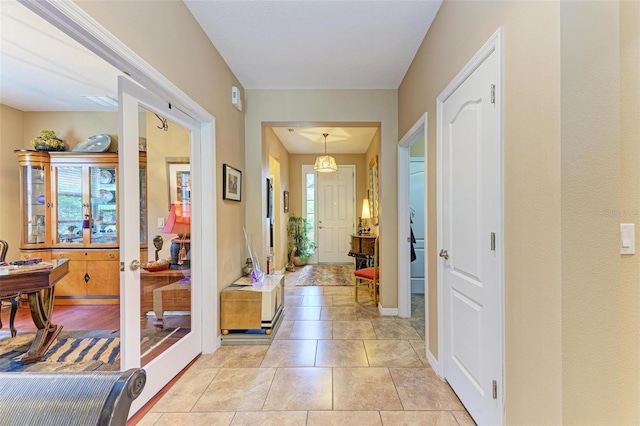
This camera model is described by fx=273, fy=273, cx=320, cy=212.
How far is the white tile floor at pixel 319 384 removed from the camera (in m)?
1.65

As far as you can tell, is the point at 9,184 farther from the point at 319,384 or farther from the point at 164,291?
the point at 319,384

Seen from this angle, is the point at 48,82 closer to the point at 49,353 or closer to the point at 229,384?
the point at 49,353

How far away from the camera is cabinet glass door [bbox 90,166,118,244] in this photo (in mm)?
3620

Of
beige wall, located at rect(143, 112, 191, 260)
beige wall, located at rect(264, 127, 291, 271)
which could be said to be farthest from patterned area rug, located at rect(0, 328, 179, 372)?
beige wall, located at rect(264, 127, 291, 271)

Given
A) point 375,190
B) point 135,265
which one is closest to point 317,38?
point 135,265

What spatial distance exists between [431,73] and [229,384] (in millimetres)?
2821

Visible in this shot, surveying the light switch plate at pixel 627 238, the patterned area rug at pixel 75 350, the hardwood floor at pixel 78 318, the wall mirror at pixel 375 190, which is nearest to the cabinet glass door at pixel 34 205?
the hardwood floor at pixel 78 318

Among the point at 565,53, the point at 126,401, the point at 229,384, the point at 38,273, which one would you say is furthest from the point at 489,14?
the point at 38,273

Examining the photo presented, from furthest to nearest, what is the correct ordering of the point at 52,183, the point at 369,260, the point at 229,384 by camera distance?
the point at 369,260
the point at 52,183
the point at 229,384

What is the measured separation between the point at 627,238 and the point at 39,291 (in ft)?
12.7

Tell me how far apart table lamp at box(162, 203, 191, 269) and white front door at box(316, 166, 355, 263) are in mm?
4419

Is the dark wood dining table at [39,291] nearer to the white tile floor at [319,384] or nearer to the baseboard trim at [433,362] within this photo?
the white tile floor at [319,384]

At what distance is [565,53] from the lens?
94 cm

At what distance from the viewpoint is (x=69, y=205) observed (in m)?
3.59
